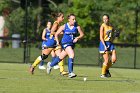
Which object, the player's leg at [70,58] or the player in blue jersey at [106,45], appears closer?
the player's leg at [70,58]

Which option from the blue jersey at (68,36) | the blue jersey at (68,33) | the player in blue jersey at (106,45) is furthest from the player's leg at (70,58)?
the player in blue jersey at (106,45)

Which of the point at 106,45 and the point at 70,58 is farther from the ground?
the point at 106,45

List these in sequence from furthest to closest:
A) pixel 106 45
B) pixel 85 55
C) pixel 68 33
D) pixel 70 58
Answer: pixel 85 55 → pixel 106 45 → pixel 68 33 → pixel 70 58

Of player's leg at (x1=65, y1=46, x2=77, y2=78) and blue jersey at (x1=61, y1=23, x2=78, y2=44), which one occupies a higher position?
blue jersey at (x1=61, y1=23, x2=78, y2=44)

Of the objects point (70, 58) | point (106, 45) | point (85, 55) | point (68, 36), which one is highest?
point (68, 36)

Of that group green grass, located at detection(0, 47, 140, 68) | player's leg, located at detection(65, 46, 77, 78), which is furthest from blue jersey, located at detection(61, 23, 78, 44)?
green grass, located at detection(0, 47, 140, 68)

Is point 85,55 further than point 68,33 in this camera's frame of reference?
Yes

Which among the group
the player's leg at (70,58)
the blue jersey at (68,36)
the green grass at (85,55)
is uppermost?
the blue jersey at (68,36)

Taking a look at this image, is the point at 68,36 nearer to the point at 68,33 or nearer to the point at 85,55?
the point at 68,33

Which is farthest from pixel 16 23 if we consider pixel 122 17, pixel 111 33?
pixel 111 33

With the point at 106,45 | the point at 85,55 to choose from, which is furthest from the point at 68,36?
the point at 85,55

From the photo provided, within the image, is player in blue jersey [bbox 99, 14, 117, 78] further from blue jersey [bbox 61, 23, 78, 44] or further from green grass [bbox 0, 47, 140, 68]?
green grass [bbox 0, 47, 140, 68]

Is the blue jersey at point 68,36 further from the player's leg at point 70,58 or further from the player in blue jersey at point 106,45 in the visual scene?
the player in blue jersey at point 106,45

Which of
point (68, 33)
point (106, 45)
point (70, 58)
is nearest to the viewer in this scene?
point (70, 58)
